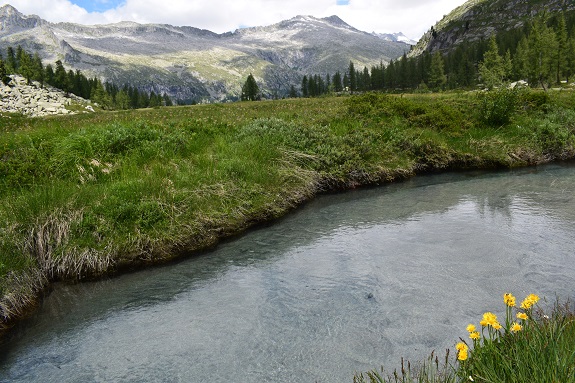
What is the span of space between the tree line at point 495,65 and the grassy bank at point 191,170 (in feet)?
42.9

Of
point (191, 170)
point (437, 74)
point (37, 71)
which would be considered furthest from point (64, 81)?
point (191, 170)

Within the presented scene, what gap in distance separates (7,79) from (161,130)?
11614 cm

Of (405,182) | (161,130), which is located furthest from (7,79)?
(405,182)

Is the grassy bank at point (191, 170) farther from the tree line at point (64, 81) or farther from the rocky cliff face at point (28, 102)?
the tree line at point (64, 81)

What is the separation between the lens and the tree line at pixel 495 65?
84938 mm

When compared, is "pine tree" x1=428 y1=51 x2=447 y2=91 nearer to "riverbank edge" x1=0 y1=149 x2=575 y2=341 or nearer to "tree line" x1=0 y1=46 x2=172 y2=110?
"tree line" x1=0 y1=46 x2=172 y2=110

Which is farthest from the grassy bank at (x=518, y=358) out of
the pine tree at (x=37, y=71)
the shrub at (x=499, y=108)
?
the pine tree at (x=37, y=71)

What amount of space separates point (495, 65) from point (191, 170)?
276 feet

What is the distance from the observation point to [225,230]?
1302cm

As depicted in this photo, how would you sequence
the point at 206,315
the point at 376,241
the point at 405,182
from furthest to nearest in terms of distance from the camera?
1. the point at 405,182
2. the point at 376,241
3. the point at 206,315

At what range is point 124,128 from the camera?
1703 centimetres

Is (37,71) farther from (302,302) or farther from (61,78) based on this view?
(302,302)

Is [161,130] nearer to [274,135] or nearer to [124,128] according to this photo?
[124,128]

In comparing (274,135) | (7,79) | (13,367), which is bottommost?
(13,367)
